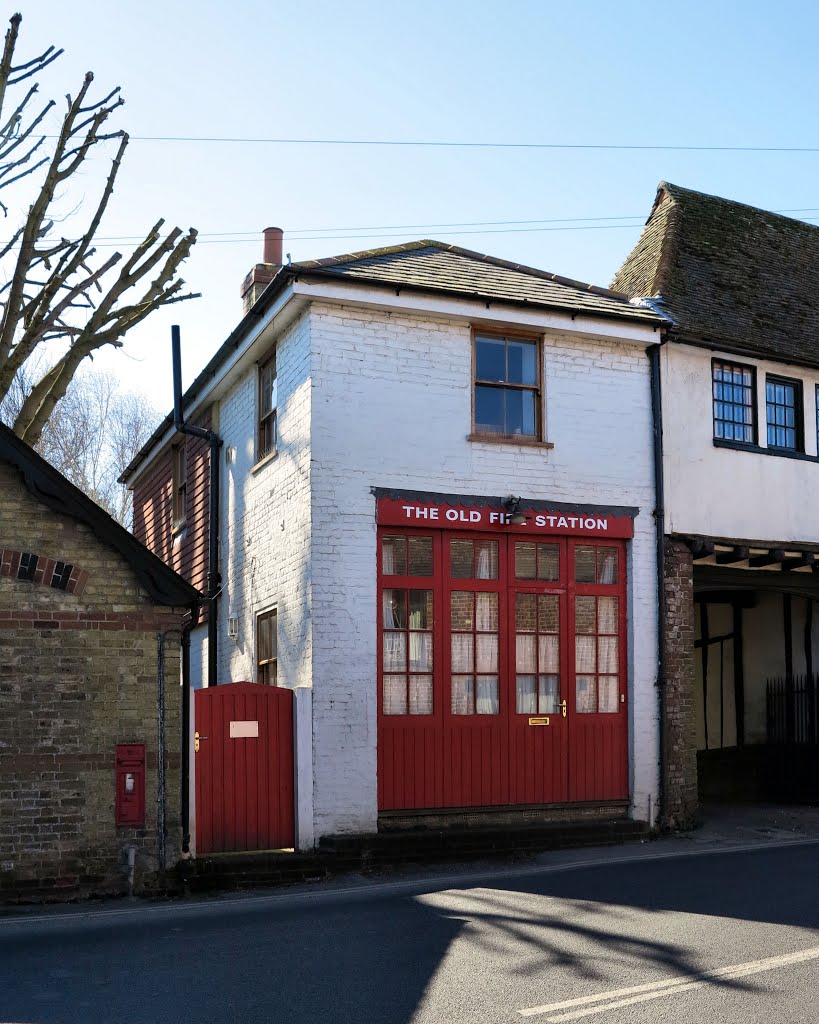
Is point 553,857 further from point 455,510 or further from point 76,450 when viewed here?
point 76,450

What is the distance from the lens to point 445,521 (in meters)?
13.6

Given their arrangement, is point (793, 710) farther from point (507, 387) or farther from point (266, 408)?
point (266, 408)

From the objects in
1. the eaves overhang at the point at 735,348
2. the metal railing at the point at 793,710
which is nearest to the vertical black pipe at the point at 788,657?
the metal railing at the point at 793,710

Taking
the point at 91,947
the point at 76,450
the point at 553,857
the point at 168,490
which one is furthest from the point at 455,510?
the point at 76,450

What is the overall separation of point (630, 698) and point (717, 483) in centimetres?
311

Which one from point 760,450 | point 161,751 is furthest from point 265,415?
point 760,450

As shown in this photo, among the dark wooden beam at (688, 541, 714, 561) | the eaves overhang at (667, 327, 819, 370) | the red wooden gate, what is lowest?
the red wooden gate

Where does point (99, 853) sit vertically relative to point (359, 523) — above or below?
below

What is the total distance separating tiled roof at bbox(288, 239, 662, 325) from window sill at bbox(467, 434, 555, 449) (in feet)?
5.24

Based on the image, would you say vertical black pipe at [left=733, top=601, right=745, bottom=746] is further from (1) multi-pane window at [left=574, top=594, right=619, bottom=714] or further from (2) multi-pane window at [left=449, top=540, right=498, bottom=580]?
(2) multi-pane window at [left=449, top=540, right=498, bottom=580]

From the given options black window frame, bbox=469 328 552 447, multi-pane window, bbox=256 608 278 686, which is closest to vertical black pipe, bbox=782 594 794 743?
black window frame, bbox=469 328 552 447

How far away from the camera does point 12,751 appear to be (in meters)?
10.6

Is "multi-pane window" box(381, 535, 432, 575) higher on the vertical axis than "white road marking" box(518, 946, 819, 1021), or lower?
higher

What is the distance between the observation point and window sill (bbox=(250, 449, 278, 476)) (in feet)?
48.4
